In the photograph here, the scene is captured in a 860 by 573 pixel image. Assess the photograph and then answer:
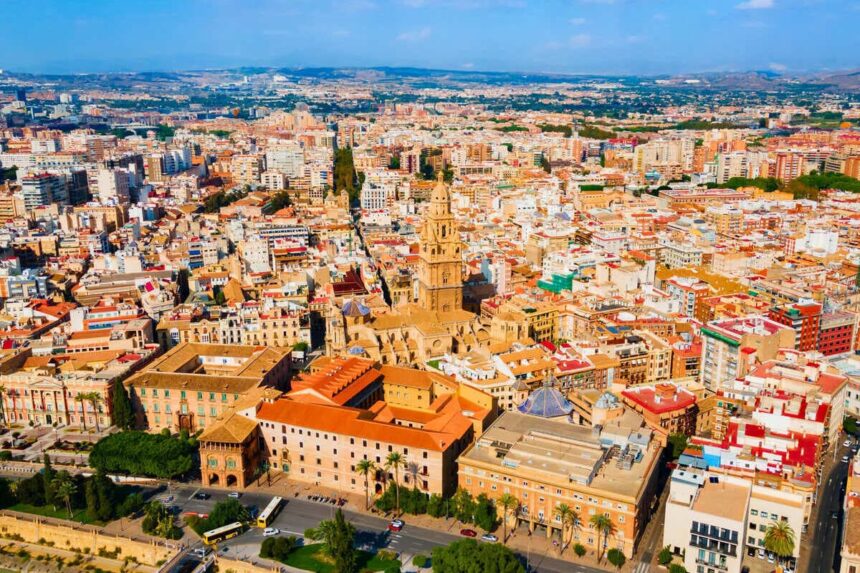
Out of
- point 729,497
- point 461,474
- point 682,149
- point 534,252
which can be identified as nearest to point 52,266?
point 534,252

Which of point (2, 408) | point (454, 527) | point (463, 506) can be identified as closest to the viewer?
point (463, 506)

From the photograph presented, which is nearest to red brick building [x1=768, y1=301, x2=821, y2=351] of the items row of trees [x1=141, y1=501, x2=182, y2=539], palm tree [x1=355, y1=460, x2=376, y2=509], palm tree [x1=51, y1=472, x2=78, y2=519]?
palm tree [x1=355, y1=460, x2=376, y2=509]

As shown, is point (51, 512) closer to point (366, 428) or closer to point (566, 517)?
point (366, 428)

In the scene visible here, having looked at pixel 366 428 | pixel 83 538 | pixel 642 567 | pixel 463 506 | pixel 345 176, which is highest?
pixel 345 176

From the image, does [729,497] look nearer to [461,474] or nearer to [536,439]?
[536,439]

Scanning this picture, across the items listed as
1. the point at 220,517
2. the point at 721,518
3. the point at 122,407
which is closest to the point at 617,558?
the point at 721,518
